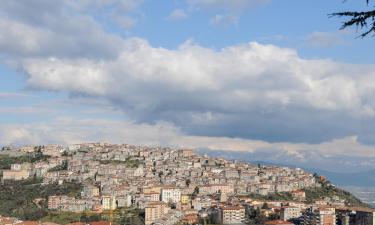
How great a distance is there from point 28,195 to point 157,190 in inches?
714

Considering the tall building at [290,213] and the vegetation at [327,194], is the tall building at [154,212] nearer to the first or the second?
the tall building at [290,213]

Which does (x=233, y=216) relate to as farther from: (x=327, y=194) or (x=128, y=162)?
(x=128, y=162)

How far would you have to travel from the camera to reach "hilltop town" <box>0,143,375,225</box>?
2729 inches

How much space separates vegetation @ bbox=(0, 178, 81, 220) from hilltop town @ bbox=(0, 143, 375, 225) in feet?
0.49

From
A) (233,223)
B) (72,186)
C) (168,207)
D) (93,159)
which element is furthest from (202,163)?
(233,223)

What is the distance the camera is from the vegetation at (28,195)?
76.6m

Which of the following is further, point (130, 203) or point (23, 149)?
point (23, 149)

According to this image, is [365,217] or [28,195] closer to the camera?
[365,217]

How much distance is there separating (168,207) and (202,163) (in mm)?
46886

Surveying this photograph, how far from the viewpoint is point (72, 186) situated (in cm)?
9594

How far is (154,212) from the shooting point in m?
71.1

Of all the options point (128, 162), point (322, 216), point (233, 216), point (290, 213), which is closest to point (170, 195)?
point (233, 216)

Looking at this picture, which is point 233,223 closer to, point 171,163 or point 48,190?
point 48,190

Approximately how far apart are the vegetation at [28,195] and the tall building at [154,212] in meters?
13.0
